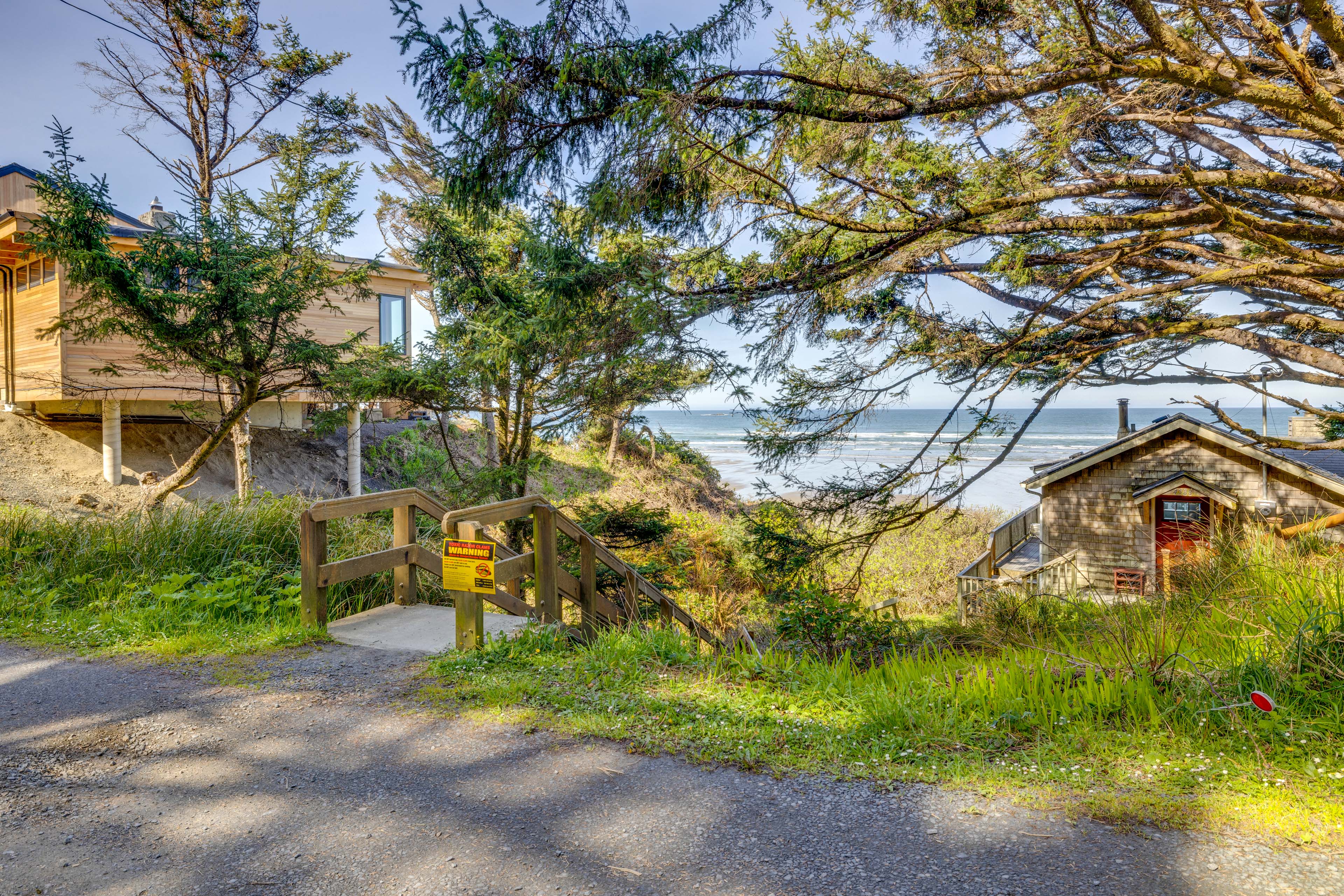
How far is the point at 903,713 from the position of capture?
3473 mm

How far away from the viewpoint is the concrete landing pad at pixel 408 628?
5.15 m

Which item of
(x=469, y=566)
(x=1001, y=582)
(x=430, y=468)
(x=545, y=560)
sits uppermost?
(x=430, y=468)

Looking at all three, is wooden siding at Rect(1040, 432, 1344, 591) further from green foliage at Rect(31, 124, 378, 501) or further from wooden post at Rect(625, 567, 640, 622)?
green foliage at Rect(31, 124, 378, 501)

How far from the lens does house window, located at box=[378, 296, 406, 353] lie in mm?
18188

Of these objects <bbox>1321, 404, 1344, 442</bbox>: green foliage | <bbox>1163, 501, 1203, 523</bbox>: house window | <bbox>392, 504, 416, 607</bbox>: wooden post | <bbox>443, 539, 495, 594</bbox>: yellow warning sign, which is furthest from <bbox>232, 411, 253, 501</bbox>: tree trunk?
<bbox>1163, 501, 1203, 523</bbox>: house window

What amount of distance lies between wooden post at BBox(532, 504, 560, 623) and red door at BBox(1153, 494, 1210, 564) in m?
14.1

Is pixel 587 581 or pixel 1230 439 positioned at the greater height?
pixel 1230 439

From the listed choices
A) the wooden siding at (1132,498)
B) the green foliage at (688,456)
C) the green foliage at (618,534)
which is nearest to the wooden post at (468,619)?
the green foliage at (618,534)

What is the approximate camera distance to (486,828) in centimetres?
262

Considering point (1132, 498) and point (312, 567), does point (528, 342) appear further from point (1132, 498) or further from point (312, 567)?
point (1132, 498)

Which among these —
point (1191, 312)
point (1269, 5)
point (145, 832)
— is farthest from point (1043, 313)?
point (145, 832)

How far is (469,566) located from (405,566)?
2029mm

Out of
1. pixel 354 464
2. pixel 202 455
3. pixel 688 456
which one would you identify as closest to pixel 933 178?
pixel 202 455

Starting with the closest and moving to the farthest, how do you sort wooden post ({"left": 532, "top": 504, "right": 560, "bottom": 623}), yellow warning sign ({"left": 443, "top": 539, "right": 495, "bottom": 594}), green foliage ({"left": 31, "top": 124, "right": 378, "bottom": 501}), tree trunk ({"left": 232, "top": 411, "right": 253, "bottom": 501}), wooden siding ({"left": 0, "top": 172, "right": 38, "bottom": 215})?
yellow warning sign ({"left": 443, "top": 539, "right": 495, "bottom": 594}) → wooden post ({"left": 532, "top": 504, "right": 560, "bottom": 623}) → green foliage ({"left": 31, "top": 124, "right": 378, "bottom": 501}) → tree trunk ({"left": 232, "top": 411, "right": 253, "bottom": 501}) → wooden siding ({"left": 0, "top": 172, "right": 38, "bottom": 215})
